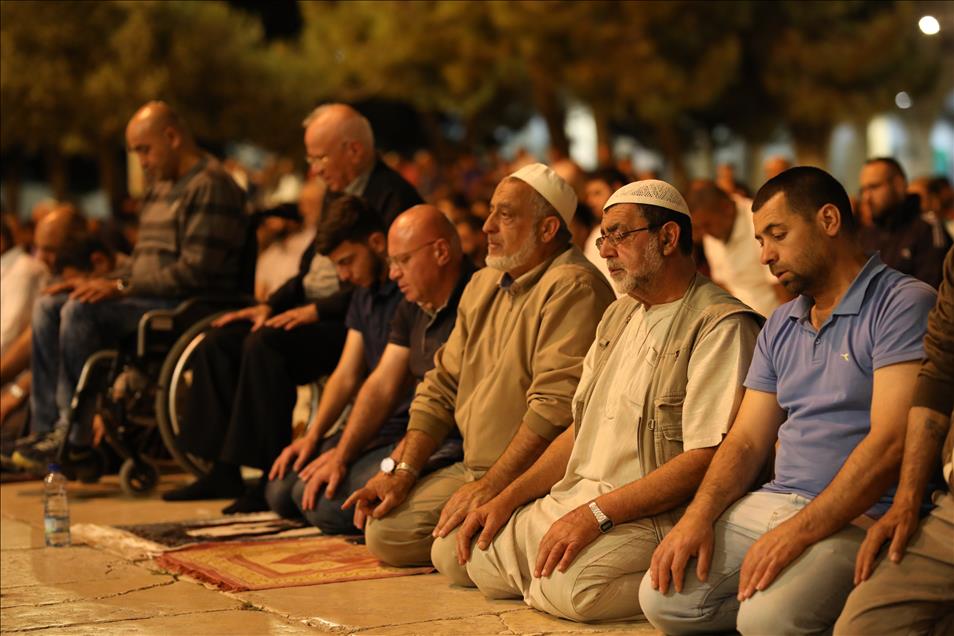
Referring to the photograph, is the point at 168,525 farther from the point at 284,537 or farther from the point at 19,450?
the point at 19,450

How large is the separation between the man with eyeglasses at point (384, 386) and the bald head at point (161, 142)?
69.0 inches

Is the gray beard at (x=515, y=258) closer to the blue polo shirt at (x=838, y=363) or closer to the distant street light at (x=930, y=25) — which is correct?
the blue polo shirt at (x=838, y=363)

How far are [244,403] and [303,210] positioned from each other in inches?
175

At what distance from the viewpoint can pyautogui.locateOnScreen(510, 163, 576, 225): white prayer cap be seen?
5.67 m

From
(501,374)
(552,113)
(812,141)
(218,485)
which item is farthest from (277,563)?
(812,141)

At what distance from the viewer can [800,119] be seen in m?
20.8

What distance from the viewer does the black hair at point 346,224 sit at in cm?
691

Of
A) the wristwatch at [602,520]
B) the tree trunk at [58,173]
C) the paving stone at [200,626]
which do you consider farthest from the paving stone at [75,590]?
the tree trunk at [58,173]

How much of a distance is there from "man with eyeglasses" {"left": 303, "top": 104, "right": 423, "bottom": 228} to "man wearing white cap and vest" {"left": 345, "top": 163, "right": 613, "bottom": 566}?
174 cm

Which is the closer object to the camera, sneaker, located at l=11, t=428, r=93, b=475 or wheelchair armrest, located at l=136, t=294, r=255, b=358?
wheelchair armrest, located at l=136, t=294, r=255, b=358

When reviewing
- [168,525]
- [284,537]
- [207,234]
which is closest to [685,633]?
[284,537]

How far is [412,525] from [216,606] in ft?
2.65

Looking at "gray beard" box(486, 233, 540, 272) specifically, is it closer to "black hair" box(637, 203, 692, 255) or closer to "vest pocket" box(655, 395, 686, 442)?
"black hair" box(637, 203, 692, 255)

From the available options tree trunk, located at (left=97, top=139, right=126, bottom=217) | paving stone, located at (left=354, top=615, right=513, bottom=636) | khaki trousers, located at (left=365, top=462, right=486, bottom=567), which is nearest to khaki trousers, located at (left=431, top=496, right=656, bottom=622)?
paving stone, located at (left=354, top=615, right=513, bottom=636)
